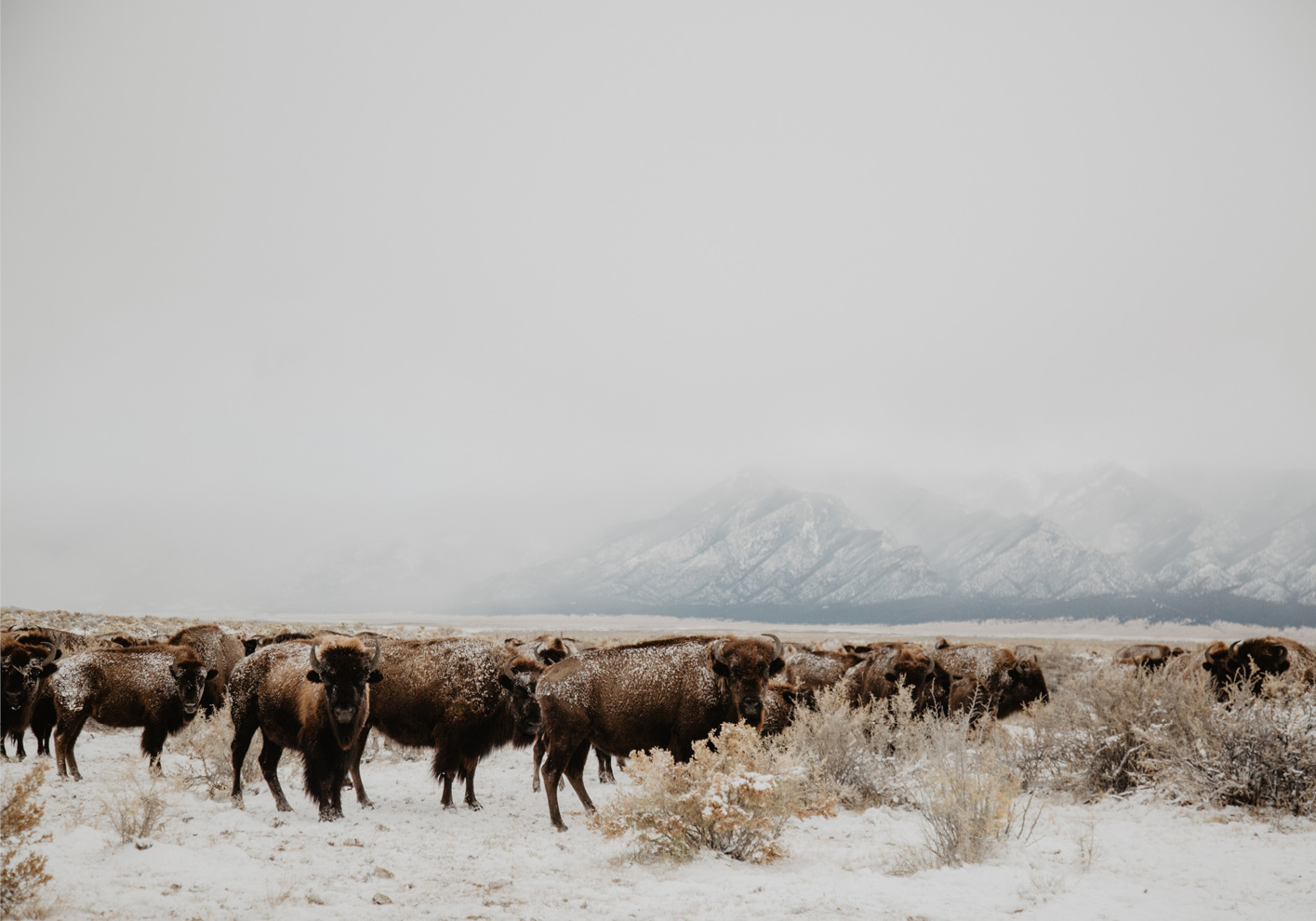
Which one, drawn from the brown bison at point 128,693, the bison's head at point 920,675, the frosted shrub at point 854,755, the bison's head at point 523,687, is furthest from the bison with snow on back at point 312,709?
the bison's head at point 920,675

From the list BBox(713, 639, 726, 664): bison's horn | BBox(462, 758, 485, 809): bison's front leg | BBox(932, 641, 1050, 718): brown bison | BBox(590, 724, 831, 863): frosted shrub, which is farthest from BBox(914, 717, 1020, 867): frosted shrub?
BBox(932, 641, 1050, 718): brown bison

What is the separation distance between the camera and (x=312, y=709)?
8.34m

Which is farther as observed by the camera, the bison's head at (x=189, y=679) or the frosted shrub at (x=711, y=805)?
the bison's head at (x=189, y=679)

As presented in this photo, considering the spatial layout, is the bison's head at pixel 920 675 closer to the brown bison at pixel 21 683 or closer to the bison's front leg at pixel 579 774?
the bison's front leg at pixel 579 774

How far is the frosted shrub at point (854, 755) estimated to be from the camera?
945 cm

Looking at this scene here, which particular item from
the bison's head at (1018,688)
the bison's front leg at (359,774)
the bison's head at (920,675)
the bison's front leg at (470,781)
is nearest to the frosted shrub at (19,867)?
the bison's front leg at (359,774)

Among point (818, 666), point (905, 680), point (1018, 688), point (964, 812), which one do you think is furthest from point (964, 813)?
point (1018, 688)

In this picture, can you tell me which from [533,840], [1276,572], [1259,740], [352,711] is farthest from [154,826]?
[1276,572]

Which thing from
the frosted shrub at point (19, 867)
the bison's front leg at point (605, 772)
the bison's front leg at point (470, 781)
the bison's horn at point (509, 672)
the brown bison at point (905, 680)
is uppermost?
the bison's horn at point (509, 672)

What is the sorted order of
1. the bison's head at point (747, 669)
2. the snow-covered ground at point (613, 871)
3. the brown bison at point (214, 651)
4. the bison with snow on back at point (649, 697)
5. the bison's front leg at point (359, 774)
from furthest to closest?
the brown bison at point (214, 651) < the bison's front leg at point (359, 774) < the bison with snow on back at point (649, 697) < the bison's head at point (747, 669) < the snow-covered ground at point (613, 871)

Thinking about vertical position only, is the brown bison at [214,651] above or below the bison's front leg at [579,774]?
above

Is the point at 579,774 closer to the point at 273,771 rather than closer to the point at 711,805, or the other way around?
the point at 711,805

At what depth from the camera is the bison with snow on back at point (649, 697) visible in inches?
Answer: 314

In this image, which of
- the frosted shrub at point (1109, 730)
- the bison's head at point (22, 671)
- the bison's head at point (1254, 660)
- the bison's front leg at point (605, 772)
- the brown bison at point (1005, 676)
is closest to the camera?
the frosted shrub at point (1109, 730)
